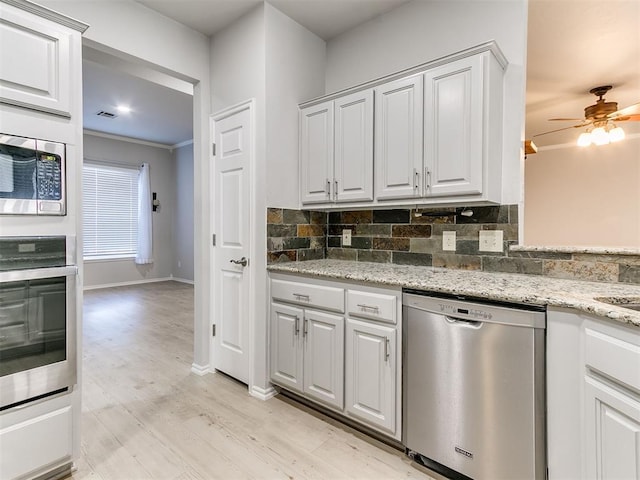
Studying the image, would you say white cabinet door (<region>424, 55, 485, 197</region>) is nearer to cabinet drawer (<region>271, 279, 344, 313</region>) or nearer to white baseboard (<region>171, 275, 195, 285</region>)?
cabinet drawer (<region>271, 279, 344, 313</region>)

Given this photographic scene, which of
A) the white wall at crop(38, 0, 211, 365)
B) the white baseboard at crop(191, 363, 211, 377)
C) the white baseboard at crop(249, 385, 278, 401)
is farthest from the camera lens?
the white baseboard at crop(191, 363, 211, 377)

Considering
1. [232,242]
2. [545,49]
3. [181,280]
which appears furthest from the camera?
[181,280]

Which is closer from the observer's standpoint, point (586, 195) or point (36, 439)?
point (36, 439)

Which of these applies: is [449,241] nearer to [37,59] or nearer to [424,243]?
[424,243]

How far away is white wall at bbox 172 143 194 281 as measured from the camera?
694cm

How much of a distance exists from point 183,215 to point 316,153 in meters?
5.42

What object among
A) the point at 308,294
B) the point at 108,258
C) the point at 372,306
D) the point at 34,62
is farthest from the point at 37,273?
the point at 108,258

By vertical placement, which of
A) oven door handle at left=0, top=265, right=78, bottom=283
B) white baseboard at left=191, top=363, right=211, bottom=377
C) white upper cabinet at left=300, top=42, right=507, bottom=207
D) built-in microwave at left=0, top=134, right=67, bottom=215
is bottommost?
white baseboard at left=191, top=363, right=211, bottom=377

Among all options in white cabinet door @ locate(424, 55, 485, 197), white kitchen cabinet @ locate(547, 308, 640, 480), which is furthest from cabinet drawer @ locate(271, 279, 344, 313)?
white kitchen cabinet @ locate(547, 308, 640, 480)

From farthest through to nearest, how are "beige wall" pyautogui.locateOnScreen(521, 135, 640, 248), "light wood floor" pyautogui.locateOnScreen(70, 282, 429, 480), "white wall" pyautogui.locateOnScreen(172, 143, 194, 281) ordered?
1. "white wall" pyautogui.locateOnScreen(172, 143, 194, 281)
2. "beige wall" pyautogui.locateOnScreen(521, 135, 640, 248)
3. "light wood floor" pyautogui.locateOnScreen(70, 282, 429, 480)

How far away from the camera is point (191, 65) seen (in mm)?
Answer: 2729

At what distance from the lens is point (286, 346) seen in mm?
2322

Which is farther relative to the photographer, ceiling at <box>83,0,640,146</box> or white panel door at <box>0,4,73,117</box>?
ceiling at <box>83,0,640,146</box>

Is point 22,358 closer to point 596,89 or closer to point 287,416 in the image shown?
point 287,416
